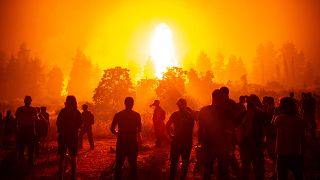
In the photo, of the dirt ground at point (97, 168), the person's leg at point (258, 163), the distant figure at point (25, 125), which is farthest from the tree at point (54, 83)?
the person's leg at point (258, 163)

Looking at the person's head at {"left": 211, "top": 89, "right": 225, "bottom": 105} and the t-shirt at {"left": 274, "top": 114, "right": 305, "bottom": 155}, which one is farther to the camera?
the person's head at {"left": 211, "top": 89, "right": 225, "bottom": 105}

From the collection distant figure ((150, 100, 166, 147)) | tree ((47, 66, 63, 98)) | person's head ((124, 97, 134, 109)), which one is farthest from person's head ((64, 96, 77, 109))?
tree ((47, 66, 63, 98))

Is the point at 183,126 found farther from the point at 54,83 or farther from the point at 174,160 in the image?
the point at 54,83

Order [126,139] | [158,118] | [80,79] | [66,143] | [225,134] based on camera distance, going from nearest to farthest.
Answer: [225,134] → [126,139] → [66,143] → [158,118] → [80,79]

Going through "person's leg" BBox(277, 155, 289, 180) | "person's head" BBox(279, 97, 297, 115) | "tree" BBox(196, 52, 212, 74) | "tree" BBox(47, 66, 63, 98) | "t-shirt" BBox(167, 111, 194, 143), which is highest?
"tree" BBox(196, 52, 212, 74)

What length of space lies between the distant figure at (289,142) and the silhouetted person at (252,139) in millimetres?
880

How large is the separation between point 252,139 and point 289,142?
1.19 m

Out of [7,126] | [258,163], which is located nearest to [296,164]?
[258,163]

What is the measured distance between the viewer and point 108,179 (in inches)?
443

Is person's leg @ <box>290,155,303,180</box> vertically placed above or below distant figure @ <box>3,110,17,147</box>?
below

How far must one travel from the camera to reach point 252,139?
9016mm

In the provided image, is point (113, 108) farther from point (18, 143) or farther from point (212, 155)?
point (212, 155)

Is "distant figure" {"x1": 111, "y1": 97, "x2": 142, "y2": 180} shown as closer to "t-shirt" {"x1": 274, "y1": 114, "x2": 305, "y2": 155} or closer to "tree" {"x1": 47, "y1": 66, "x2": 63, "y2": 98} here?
"t-shirt" {"x1": 274, "y1": 114, "x2": 305, "y2": 155}

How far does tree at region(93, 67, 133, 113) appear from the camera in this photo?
58.9 m
